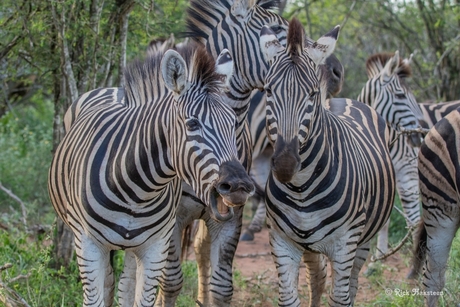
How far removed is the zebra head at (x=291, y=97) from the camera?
437cm

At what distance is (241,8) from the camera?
19.0ft

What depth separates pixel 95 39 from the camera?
6.43 metres

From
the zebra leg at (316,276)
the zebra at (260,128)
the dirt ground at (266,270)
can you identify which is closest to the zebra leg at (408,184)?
the dirt ground at (266,270)

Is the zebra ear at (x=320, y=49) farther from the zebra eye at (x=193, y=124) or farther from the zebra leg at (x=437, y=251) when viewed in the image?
the zebra leg at (x=437, y=251)

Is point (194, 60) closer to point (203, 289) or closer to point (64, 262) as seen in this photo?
point (203, 289)

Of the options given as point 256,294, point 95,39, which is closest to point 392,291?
point 256,294

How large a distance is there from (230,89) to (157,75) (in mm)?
1091

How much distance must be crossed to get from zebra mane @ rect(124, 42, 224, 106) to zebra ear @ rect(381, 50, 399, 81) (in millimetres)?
4634

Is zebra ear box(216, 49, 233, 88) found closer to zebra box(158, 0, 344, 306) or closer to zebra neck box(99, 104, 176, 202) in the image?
zebra neck box(99, 104, 176, 202)

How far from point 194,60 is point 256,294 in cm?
355

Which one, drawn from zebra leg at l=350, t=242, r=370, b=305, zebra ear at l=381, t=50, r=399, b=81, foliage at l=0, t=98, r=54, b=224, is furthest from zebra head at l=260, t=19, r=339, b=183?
foliage at l=0, t=98, r=54, b=224

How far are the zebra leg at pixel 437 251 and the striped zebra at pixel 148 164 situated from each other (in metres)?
2.34

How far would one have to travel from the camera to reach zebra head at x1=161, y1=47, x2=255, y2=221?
3814 millimetres

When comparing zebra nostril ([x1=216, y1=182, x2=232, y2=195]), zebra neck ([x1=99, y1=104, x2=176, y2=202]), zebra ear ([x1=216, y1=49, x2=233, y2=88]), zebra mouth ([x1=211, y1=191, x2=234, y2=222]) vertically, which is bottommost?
zebra mouth ([x1=211, y1=191, x2=234, y2=222])
